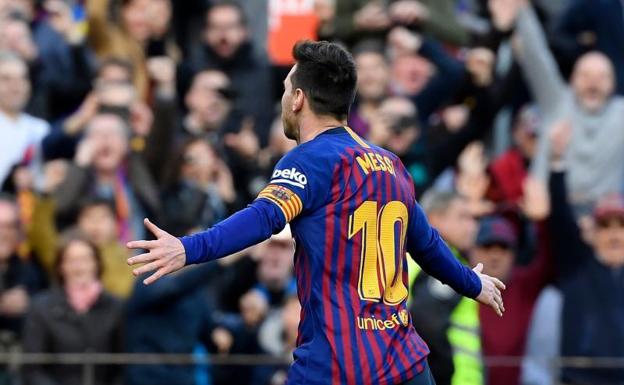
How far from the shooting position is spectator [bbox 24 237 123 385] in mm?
9414

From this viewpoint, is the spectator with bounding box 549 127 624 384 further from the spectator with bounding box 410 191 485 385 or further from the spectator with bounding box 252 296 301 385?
the spectator with bounding box 252 296 301 385

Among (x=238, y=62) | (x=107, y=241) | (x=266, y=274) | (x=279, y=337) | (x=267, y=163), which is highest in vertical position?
(x=238, y=62)

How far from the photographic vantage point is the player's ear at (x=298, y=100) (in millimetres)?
5859

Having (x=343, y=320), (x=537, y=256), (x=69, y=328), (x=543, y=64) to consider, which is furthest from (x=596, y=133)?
(x=343, y=320)

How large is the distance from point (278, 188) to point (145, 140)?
5.42 metres

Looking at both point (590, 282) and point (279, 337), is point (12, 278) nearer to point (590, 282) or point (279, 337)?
point (279, 337)

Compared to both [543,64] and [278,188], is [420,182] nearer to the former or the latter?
[543,64]

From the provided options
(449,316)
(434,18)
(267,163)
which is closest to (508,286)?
(449,316)

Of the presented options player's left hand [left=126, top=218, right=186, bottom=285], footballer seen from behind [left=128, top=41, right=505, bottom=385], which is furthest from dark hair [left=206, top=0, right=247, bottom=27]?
player's left hand [left=126, top=218, right=186, bottom=285]

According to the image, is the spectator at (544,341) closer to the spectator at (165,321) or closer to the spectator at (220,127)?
the spectator at (165,321)

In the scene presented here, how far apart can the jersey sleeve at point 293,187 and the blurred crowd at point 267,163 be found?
9.22 feet

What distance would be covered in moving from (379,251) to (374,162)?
0.34 m

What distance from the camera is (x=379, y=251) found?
228 inches

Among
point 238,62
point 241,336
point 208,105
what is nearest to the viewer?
point 241,336
